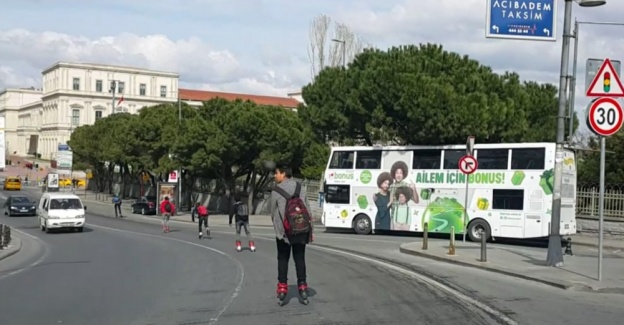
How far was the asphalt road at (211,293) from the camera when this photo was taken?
387 inches

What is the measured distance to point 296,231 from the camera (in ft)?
32.6

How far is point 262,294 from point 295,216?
2.42 metres

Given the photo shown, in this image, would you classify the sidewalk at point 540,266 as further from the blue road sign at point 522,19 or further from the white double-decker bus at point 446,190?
the blue road sign at point 522,19

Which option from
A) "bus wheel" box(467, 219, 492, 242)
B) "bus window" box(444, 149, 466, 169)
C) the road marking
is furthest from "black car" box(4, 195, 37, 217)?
the road marking

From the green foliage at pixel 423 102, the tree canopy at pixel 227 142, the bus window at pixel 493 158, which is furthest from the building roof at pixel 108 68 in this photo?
the bus window at pixel 493 158

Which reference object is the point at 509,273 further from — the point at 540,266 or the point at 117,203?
the point at 117,203

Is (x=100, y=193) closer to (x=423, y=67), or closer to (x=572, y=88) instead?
(x=423, y=67)

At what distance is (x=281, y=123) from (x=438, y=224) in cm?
2196

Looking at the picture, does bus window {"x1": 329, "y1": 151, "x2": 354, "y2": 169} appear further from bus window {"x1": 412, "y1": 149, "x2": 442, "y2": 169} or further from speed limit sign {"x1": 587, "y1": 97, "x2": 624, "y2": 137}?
speed limit sign {"x1": 587, "y1": 97, "x2": 624, "y2": 137}

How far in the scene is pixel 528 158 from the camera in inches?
1065

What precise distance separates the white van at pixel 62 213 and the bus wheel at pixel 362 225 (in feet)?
43.9

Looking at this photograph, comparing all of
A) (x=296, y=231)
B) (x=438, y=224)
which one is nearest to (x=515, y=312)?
(x=296, y=231)

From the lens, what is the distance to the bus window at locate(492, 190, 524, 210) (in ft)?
89.2

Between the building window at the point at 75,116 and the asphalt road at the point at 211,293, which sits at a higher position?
the building window at the point at 75,116
